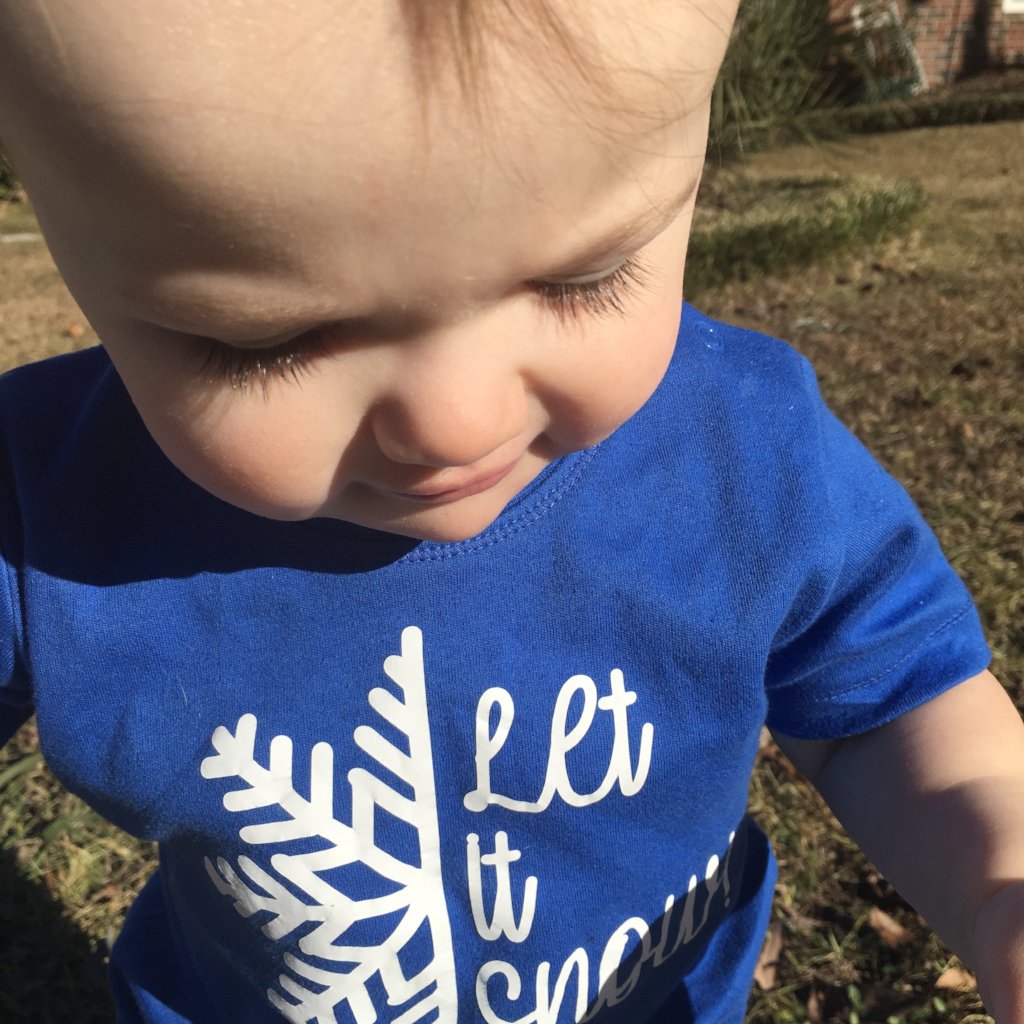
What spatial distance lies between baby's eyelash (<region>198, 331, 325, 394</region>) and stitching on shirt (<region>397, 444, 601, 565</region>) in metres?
0.35

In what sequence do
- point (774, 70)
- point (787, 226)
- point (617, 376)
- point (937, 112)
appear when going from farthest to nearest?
point (937, 112) → point (774, 70) → point (787, 226) → point (617, 376)

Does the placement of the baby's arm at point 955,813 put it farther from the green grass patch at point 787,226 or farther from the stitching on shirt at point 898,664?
the green grass patch at point 787,226

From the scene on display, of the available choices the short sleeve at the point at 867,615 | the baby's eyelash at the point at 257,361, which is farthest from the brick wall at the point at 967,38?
the baby's eyelash at the point at 257,361

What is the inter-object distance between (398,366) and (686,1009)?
3.42 feet

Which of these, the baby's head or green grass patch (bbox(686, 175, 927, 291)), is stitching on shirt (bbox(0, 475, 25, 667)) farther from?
green grass patch (bbox(686, 175, 927, 291))

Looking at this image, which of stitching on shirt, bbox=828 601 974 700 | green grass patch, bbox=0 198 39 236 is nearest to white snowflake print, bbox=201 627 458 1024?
stitching on shirt, bbox=828 601 974 700

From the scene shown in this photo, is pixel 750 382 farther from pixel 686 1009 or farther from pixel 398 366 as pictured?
pixel 686 1009

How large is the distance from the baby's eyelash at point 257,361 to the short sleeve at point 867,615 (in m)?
0.59

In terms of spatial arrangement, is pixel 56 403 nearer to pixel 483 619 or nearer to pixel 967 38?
pixel 483 619

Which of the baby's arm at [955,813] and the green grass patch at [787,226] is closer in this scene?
the baby's arm at [955,813]

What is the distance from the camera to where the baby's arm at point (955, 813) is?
0.99m

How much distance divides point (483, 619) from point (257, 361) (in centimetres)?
43

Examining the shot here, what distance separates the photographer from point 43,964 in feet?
6.39

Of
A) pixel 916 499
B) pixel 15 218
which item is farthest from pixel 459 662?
pixel 15 218
